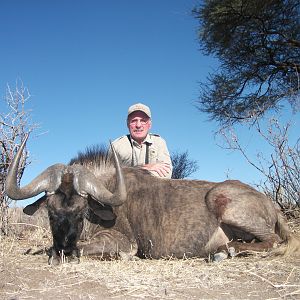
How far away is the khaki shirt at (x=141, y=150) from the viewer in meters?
6.80

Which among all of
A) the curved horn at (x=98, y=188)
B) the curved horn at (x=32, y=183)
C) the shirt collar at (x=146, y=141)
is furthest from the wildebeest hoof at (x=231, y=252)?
the shirt collar at (x=146, y=141)

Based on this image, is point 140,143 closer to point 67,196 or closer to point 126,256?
point 126,256

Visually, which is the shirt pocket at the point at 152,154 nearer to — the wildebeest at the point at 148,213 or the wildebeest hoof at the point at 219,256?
the wildebeest at the point at 148,213

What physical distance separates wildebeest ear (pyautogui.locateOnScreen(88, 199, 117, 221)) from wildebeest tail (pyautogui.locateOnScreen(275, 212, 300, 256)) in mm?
1591

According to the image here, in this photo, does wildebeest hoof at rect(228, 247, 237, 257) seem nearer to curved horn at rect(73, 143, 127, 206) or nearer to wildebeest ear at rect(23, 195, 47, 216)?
curved horn at rect(73, 143, 127, 206)

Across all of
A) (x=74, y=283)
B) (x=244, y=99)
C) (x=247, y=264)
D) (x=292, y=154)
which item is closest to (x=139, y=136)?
(x=292, y=154)

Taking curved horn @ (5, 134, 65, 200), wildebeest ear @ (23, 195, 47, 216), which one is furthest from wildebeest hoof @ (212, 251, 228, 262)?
wildebeest ear @ (23, 195, 47, 216)

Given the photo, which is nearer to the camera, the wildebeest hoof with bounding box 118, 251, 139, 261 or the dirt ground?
the dirt ground

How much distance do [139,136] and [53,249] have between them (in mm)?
2808

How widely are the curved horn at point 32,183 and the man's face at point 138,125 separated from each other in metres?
2.33

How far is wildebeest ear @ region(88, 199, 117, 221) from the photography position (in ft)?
15.4

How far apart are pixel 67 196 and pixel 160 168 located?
6.50ft

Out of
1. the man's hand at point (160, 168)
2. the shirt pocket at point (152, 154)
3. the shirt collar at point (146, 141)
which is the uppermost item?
the shirt collar at point (146, 141)

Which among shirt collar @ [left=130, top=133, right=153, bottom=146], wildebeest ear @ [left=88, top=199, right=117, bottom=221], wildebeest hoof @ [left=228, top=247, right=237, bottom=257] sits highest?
shirt collar @ [left=130, top=133, right=153, bottom=146]
